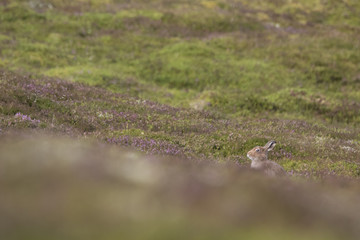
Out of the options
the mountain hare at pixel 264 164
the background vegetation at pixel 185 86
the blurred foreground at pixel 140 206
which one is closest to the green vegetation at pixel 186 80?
the background vegetation at pixel 185 86

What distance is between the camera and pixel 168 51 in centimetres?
3244

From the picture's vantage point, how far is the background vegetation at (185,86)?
10780mm

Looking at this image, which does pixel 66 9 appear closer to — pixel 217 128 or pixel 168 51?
pixel 168 51

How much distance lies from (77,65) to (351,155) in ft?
67.9

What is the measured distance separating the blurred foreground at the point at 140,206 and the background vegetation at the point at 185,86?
0.21ft

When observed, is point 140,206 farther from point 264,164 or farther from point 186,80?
point 186,80

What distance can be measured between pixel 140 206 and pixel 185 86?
2440 cm

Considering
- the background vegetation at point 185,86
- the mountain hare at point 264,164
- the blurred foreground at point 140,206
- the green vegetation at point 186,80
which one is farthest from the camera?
the green vegetation at point 186,80

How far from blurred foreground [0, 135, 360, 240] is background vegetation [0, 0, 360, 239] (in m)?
0.07

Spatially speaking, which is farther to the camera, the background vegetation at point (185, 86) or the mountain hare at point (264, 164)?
the background vegetation at point (185, 86)

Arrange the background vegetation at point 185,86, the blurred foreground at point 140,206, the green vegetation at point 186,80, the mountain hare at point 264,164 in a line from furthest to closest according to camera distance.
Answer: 1. the green vegetation at point 186,80
2. the background vegetation at point 185,86
3. the mountain hare at point 264,164
4. the blurred foreground at point 140,206

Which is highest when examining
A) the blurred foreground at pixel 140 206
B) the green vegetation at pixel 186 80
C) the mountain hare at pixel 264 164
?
the blurred foreground at pixel 140 206

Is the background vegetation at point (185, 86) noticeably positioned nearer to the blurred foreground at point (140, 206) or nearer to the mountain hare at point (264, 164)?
the blurred foreground at point (140, 206)

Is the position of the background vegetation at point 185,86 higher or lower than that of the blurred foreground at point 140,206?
lower
